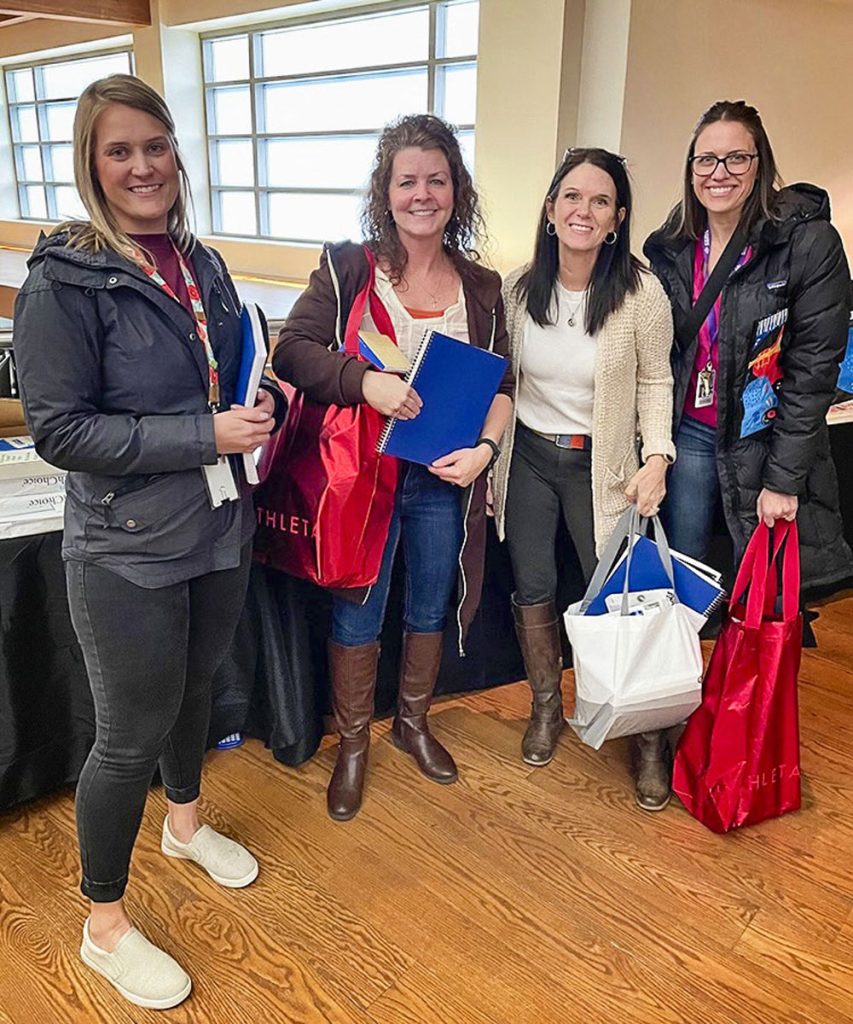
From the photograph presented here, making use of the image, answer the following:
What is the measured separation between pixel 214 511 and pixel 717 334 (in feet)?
3.54

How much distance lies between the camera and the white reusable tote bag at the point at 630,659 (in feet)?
5.49

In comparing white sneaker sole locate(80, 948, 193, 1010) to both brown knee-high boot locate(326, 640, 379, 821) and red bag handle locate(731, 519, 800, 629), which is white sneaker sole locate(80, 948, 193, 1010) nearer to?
brown knee-high boot locate(326, 640, 379, 821)

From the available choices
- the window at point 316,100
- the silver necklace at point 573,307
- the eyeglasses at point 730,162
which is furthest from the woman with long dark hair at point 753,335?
the window at point 316,100

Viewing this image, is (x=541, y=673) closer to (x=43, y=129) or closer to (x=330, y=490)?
(x=330, y=490)

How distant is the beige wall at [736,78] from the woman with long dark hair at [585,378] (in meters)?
2.98

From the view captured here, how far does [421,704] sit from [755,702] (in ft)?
2.41

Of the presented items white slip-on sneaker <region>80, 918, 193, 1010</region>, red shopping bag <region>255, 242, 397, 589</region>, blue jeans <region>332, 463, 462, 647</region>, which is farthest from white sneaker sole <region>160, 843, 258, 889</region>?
red shopping bag <region>255, 242, 397, 589</region>

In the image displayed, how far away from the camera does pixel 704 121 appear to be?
1.71 meters

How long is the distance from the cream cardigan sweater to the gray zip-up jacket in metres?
0.75

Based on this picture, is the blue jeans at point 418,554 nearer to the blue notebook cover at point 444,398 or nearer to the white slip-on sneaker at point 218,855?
the blue notebook cover at point 444,398

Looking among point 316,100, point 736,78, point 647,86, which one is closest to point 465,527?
point 647,86

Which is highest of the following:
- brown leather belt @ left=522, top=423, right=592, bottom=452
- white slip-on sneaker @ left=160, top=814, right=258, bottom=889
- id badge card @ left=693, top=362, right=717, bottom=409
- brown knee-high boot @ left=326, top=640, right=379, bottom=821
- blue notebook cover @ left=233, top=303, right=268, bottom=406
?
blue notebook cover @ left=233, top=303, right=268, bottom=406

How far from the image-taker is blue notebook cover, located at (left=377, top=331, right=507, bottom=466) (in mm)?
1476

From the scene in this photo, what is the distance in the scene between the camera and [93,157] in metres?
1.11
